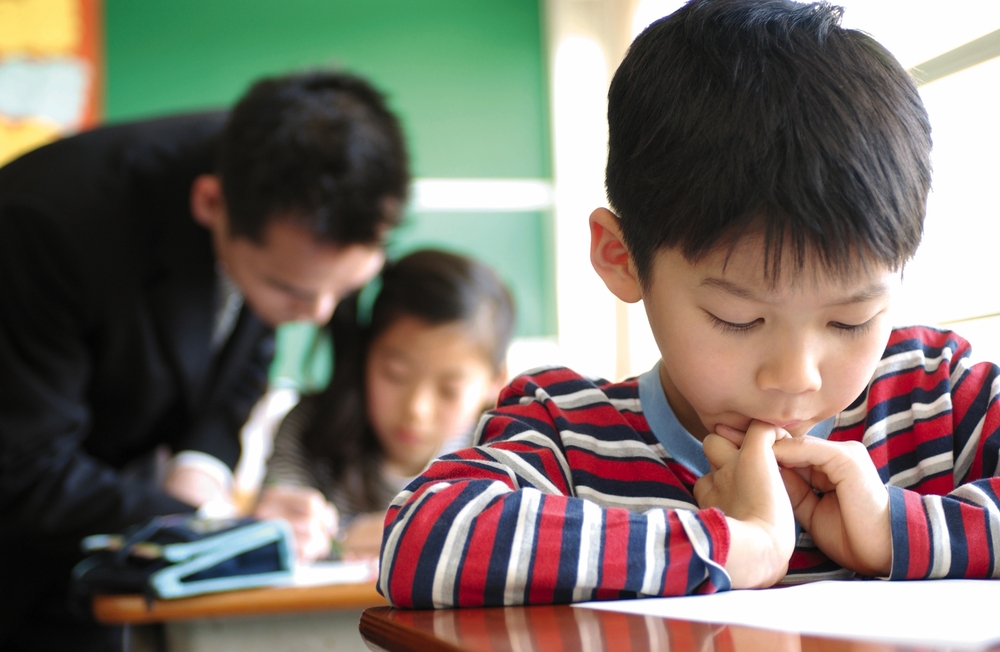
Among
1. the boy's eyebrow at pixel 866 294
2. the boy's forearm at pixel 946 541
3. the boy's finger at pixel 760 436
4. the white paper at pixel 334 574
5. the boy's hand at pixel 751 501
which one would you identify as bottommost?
the white paper at pixel 334 574

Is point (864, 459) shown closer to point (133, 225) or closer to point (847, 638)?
point (847, 638)

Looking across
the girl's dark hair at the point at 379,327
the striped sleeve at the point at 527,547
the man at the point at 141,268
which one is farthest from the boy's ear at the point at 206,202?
the striped sleeve at the point at 527,547

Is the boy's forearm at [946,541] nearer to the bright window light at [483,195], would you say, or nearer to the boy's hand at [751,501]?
the boy's hand at [751,501]

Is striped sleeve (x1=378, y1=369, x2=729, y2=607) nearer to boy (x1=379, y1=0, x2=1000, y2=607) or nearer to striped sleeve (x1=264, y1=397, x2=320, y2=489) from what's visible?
boy (x1=379, y1=0, x2=1000, y2=607)

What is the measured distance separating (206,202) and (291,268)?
226mm

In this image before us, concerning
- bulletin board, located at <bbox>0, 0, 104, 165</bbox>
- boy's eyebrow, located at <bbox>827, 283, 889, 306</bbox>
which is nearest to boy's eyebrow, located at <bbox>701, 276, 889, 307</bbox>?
boy's eyebrow, located at <bbox>827, 283, 889, 306</bbox>

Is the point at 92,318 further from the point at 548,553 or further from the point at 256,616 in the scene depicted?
the point at 548,553

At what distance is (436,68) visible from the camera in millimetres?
3502

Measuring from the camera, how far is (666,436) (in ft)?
2.45

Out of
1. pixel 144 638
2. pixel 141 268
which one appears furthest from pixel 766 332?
pixel 141 268

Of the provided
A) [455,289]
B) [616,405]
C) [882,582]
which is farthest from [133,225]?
[882,582]

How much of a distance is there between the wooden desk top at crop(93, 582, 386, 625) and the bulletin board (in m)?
2.38

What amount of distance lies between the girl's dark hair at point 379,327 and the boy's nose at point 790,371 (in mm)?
Result: 1371

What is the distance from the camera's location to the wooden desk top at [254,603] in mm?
1161
